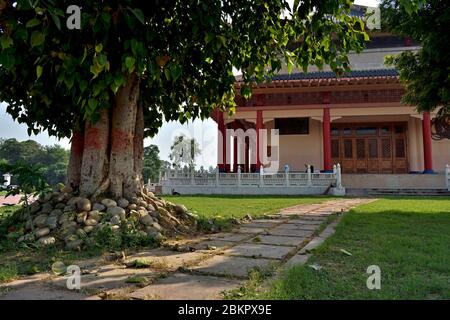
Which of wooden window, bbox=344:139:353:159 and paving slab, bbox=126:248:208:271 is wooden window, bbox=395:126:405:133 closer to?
wooden window, bbox=344:139:353:159

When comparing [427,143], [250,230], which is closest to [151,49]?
[250,230]

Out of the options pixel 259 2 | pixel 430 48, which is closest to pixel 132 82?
pixel 259 2

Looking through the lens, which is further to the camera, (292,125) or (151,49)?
(292,125)

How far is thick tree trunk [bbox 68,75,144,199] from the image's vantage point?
4.45 m

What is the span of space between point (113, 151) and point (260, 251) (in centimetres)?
236

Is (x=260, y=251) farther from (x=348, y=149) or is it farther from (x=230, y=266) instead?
(x=348, y=149)

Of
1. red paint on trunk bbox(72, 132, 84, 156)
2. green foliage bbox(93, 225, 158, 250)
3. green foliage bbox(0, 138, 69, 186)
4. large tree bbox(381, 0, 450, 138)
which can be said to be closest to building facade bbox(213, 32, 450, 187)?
large tree bbox(381, 0, 450, 138)

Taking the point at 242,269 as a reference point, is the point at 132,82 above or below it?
above

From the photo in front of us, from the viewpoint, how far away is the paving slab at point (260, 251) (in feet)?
10.5

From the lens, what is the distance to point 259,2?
3.78 metres

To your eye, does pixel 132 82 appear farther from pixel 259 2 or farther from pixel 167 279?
pixel 167 279

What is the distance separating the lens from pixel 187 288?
223cm
